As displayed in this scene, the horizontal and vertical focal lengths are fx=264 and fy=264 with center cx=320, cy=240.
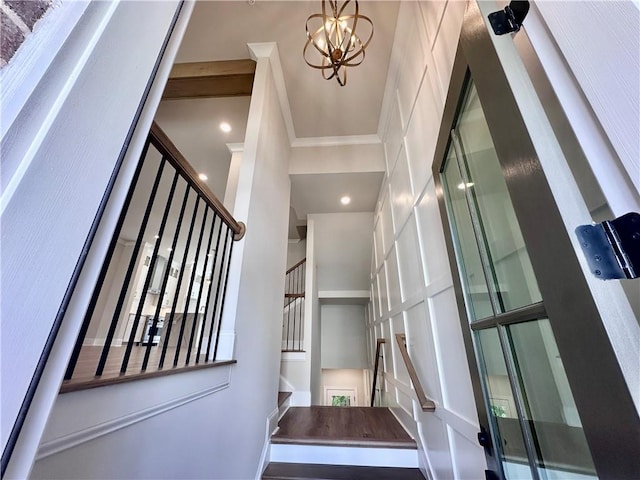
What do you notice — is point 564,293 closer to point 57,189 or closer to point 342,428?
point 57,189

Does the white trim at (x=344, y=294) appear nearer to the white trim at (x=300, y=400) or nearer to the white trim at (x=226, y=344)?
the white trim at (x=300, y=400)

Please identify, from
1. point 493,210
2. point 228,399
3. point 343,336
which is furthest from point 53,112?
point 343,336

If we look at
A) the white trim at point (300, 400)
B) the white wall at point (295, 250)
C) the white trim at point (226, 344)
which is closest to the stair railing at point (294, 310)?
the white wall at point (295, 250)

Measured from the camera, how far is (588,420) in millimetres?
488

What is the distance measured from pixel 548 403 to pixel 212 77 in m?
3.50

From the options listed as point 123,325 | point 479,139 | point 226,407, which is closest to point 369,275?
point 226,407

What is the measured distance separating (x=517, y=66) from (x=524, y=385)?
0.90 meters

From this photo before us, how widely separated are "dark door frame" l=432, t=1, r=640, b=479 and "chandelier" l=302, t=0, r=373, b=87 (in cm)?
127

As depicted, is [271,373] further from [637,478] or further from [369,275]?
[369,275]

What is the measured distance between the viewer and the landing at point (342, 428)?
2256mm

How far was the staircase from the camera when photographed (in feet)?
6.75

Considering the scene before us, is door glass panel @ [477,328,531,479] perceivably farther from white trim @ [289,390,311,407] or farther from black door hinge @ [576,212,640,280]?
white trim @ [289,390,311,407]

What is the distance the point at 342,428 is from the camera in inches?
102

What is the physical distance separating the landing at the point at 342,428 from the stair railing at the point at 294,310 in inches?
Result: 54.0
